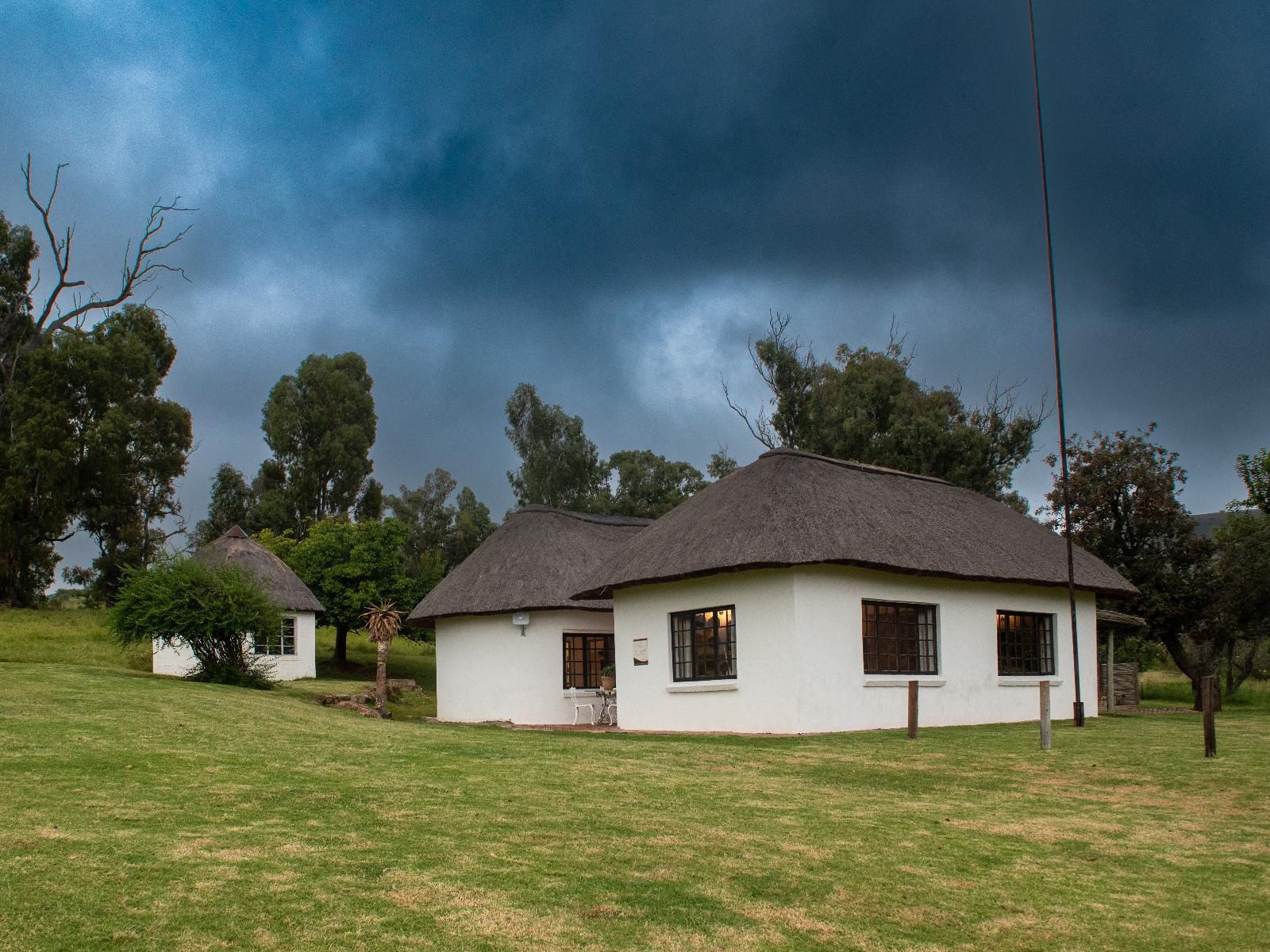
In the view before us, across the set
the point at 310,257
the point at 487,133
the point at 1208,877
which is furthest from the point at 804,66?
the point at 1208,877

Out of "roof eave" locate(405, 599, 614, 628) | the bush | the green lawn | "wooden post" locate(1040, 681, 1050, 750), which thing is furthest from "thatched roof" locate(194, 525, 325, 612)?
"wooden post" locate(1040, 681, 1050, 750)

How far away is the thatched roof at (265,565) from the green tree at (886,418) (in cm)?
1756

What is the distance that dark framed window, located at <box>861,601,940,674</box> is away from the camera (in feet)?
60.0

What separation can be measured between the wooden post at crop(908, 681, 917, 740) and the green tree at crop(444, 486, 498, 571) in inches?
1748

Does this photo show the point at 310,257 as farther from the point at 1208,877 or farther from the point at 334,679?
the point at 1208,877

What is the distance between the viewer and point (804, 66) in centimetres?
2206

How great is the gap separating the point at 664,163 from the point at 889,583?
13.6 meters

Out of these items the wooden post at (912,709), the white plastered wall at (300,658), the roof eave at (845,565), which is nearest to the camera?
the wooden post at (912,709)

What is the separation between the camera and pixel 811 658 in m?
17.2

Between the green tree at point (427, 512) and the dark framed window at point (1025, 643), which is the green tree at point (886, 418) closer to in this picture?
the dark framed window at point (1025, 643)

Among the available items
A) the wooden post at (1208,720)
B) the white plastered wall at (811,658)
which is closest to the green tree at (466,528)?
the white plastered wall at (811,658)

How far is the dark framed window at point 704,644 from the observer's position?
18.2m

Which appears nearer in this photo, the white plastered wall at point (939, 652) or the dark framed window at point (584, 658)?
the white plastered wall at point (939, 652)

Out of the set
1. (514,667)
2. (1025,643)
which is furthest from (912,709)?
(514,667)
